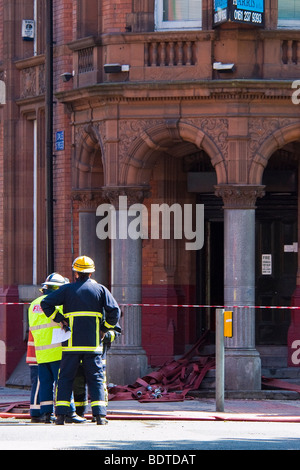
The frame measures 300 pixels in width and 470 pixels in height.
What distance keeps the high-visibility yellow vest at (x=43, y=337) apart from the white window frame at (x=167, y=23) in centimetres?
600

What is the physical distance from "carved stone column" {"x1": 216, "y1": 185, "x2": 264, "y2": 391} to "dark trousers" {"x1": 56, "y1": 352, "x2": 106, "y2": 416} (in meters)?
4.53

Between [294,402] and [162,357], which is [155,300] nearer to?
[162,357]

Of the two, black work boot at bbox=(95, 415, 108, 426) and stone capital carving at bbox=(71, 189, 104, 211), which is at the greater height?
stone capital carving at bbox=(71, 189, 104, 211)

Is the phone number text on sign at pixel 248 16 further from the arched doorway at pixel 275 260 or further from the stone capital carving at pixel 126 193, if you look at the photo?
the arched doorway at pixel 275 260

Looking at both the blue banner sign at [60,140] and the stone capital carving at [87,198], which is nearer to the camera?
the stone capital carving at [87,198]

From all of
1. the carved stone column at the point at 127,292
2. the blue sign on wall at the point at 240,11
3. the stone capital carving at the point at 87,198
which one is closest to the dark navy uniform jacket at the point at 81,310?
the carved stone column at the point at 127,292

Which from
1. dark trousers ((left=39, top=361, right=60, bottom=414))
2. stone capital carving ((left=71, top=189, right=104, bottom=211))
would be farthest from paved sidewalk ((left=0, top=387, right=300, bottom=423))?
stone capital carving ((left=71, top=189, right=104, bottom=211))

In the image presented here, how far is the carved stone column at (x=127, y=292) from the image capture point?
2048 centimetres

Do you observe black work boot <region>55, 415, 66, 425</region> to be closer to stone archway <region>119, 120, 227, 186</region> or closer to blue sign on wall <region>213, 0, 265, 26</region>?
stone archway <region>119, 120, 227, 186</region>

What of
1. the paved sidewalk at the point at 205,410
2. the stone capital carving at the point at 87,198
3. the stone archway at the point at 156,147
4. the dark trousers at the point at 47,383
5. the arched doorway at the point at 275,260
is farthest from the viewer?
the arched doorway at the point at 275,260

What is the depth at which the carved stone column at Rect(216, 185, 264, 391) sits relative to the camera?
20.0m

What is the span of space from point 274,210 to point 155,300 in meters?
2.37

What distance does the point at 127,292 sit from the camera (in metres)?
20.6

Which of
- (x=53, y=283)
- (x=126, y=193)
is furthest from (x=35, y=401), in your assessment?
(x=126, y=193)
